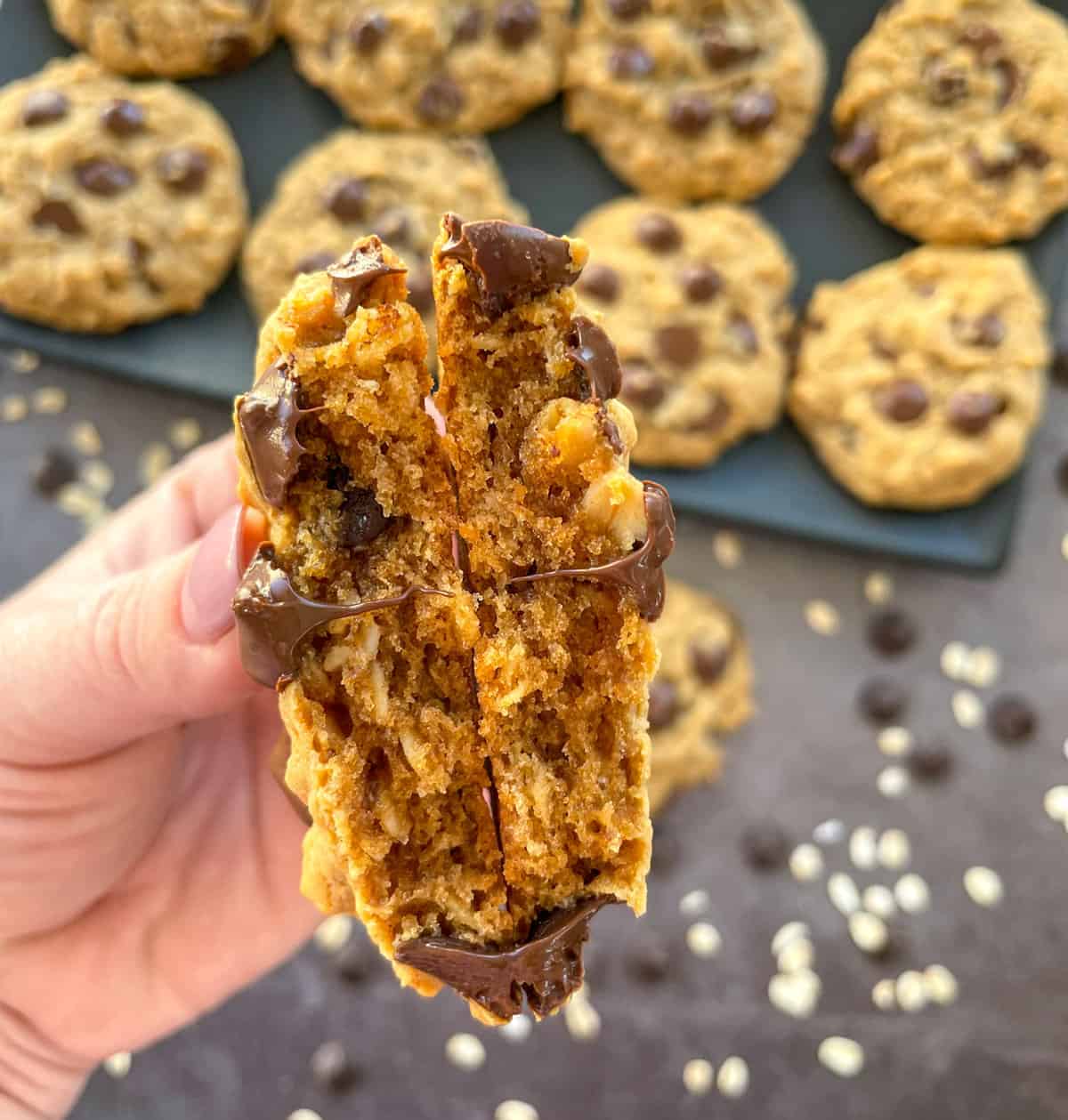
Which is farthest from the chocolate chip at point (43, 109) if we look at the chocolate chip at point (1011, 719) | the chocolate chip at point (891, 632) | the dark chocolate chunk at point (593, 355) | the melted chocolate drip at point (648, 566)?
the chocolate chip at point (1011, 719)

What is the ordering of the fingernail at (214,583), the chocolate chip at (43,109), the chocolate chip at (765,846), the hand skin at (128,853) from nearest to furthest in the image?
the fingernail at (214,583) < the hand skin at (128,853) < the chocolate chip at (43,109) < the chocolate chip at (765,846)

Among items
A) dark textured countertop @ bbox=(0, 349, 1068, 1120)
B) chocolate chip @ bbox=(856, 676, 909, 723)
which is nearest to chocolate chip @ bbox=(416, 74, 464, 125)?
dark textured countertop @ bbox=(0, 349, 1068, 1120)

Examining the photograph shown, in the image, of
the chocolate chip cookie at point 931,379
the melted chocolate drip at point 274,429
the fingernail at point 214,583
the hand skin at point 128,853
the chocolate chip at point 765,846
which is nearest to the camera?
the melted chocolate drip at point 274,429

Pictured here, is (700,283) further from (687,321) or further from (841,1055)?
(841,1055)

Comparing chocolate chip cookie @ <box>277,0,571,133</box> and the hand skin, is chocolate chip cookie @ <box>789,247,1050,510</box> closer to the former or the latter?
chocolate chip cookie @ <box>277,0,571,133</box>

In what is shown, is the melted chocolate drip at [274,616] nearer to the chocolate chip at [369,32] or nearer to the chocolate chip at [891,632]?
the chocolate chip at [369,32]

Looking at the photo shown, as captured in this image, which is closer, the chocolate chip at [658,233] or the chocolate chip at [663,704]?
the chocolate chip at [658,233]
